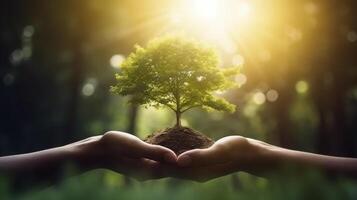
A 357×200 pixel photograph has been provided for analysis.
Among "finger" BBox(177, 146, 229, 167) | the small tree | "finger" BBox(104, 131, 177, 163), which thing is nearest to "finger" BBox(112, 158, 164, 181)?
"finger" BBox(104, 131, 177, 163)

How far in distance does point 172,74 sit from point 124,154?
1.67 metres

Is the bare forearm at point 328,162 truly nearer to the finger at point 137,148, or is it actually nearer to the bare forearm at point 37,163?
the finger at point 137,148

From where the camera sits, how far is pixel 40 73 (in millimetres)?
34094

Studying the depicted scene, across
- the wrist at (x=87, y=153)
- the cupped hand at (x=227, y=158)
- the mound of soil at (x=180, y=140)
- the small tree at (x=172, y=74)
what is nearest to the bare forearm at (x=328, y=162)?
the cupped hand at (x=227, y=158)

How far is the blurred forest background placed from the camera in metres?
19.8

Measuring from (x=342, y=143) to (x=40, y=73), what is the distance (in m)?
21.1

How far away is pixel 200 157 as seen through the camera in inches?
178

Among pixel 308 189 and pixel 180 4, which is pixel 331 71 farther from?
pixel 308 189

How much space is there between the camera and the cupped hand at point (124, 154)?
4594 millimetres

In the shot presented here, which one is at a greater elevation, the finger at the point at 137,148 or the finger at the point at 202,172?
the finger at the point at 137,148

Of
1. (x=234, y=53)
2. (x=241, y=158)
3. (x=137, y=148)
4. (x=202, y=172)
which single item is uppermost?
(x=234, y=53)

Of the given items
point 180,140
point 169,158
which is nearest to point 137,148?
point 169,158

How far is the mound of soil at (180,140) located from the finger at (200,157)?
107cm

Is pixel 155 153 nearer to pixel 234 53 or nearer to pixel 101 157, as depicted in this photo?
pixel 101 157
